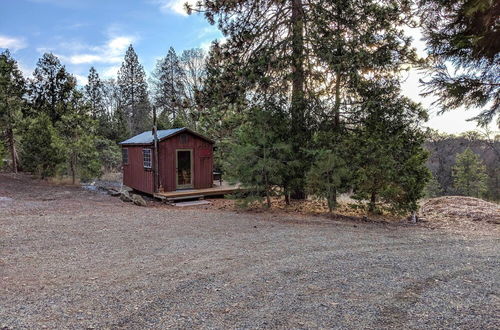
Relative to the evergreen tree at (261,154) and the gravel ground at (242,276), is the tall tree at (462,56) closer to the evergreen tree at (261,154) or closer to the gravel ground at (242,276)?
the gravel ground at (242,276)

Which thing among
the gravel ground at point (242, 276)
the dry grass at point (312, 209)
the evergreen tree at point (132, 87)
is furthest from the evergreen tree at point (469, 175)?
the evergreen tree at point (132, 87)

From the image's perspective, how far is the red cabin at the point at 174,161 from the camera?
10.7 metres

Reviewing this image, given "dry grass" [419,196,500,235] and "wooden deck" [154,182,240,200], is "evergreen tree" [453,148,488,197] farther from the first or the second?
"wooden deck" [154,182,240,200]

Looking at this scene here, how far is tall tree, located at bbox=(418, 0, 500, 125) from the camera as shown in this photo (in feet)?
18.6

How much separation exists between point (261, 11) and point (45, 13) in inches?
299

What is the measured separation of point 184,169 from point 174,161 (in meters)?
0.56

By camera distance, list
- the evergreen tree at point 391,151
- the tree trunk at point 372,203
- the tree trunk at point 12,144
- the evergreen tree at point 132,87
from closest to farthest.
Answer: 1. the evergreen tree at point 391,151
2. the tree trunk at point 372,203
3. the tree trunk at point 12,144
4. the evergreen tree at point 132,87

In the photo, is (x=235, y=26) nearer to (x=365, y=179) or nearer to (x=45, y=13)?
(x=365, y=179)

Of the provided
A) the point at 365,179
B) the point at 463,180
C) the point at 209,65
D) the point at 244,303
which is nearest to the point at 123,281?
the point at 244,303

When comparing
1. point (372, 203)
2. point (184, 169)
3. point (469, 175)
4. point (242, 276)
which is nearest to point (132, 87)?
point (184, 169)

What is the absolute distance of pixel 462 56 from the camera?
19.7ft

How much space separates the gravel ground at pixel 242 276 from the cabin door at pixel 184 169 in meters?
4.71

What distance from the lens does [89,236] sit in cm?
535

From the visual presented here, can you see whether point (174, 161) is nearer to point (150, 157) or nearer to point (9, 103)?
point (150, 157)
